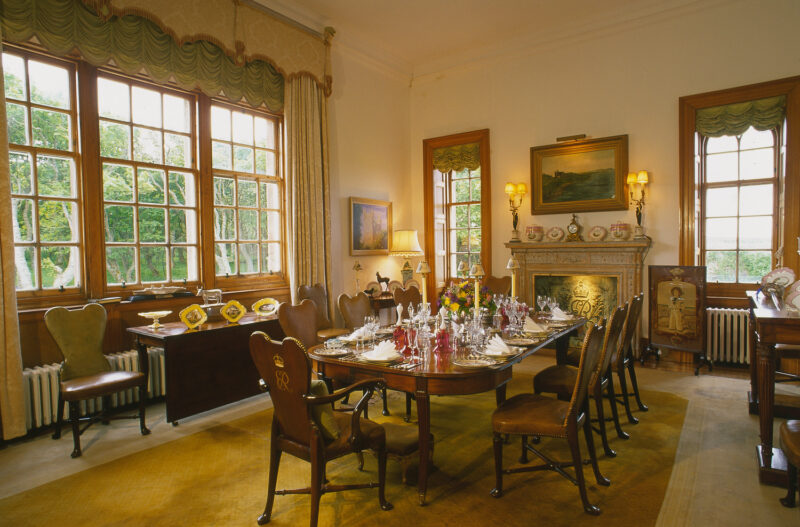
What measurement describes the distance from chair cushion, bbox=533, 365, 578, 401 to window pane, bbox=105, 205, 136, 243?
13.0 feet

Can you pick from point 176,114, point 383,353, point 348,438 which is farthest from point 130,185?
point 348,438

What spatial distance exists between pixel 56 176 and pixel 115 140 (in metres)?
0.63

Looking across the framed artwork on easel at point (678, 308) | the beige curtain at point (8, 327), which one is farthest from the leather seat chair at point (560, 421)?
the beige curtain at point (8, 327)

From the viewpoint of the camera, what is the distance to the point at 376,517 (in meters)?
2.61

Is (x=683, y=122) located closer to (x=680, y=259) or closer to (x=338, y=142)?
(x=680, y=259)

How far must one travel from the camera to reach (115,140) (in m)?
4.54

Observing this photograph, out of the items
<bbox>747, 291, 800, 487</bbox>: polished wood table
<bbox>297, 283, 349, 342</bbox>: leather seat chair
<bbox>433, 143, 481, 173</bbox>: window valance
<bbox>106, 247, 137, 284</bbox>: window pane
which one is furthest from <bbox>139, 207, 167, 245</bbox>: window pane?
<bbox>747, 291, 800, 487</bbox>: polished wood table

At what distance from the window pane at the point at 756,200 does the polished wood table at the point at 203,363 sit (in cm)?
572

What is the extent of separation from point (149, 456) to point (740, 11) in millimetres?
7439

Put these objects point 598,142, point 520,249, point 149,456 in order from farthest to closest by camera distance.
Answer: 1. point 520,249
2. point 598,142
3. point 149,456

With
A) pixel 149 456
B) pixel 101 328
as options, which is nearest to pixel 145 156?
pixel 101 328

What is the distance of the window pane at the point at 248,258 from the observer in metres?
5.59

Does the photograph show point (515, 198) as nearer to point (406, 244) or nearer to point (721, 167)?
point (406, 244)

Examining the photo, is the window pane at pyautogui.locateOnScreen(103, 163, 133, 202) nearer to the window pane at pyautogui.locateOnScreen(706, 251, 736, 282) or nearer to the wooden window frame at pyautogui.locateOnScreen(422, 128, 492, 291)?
the wooden window frame at pyautogui.locateOnScreen(422, 128, 492, 291)
